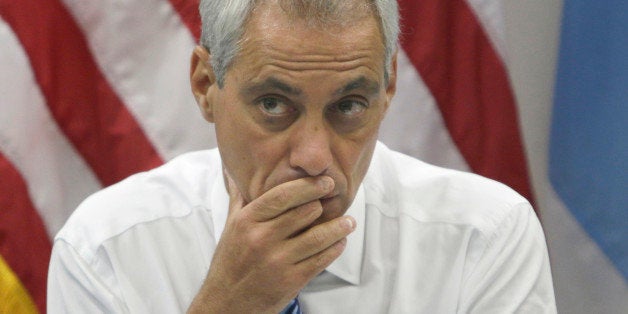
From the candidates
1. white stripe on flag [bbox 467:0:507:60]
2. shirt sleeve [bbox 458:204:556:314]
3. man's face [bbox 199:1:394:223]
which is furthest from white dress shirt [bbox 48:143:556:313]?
white stripe on flag [bbox 467:0:507:60]

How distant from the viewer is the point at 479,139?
2404 millimetres

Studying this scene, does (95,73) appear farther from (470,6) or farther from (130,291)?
(470,6)

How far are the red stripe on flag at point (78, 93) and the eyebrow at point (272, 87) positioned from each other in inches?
35.9

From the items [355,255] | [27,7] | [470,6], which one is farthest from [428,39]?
[27,7]

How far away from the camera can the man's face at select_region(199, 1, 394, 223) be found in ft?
4.91

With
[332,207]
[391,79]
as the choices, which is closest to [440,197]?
[391,79]

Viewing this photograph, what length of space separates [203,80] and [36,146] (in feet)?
2.43

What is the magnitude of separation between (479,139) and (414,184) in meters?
0.51

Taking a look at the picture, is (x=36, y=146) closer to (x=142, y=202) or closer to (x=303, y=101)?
(x=142, y=202)

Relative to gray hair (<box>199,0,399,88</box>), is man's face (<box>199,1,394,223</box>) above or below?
below

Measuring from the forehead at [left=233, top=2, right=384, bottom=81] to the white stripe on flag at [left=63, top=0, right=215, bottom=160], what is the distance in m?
0.87

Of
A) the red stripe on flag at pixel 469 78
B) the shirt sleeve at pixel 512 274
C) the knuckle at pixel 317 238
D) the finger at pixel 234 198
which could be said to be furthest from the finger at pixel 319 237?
the red stripe on flag at pixel 469 78

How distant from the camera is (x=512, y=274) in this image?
175 centimetres

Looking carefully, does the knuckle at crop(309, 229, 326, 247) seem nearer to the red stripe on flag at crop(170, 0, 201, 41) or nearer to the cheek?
the cheek
